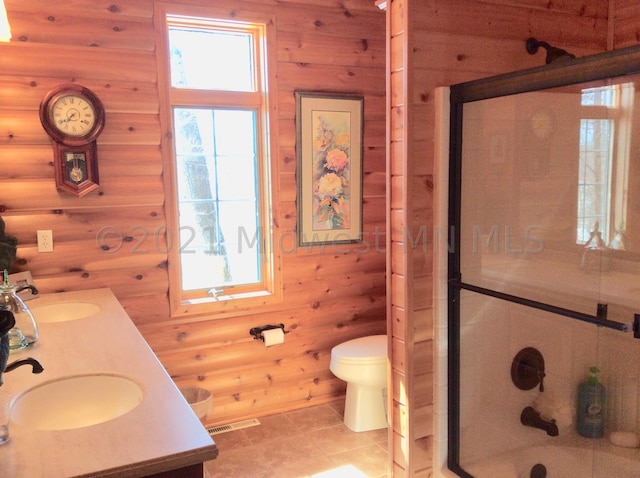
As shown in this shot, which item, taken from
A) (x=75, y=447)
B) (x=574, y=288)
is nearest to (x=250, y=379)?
(x=574, y=288)

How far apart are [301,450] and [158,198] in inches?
60.5

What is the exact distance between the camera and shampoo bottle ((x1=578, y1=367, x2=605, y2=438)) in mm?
2119

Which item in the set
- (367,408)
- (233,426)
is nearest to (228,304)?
(233,426)

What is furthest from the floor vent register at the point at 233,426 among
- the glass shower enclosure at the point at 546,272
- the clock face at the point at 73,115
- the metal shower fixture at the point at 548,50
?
the metal shower fixture at the point at 548,50

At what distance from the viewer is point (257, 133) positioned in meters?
3.30

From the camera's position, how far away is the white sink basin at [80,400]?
1.51 metres

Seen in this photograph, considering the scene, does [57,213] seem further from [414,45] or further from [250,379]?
[414,45]

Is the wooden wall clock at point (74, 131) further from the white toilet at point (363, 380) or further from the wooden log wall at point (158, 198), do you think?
the white toilet at point (363, 380)

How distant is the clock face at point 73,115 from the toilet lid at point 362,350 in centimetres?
177

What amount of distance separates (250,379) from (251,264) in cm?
68

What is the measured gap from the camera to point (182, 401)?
4.57 feet

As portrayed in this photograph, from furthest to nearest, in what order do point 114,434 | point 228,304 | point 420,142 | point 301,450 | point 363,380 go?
point 228,304 < point 363,380 < point 301,450 < point 420,142 < point 114,434

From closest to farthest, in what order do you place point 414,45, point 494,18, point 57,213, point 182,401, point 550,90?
point 182,401, point 550,90, point 414,45, point 494,18, point 57,213

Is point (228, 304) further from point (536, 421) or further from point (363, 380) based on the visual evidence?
point (536, 421)
